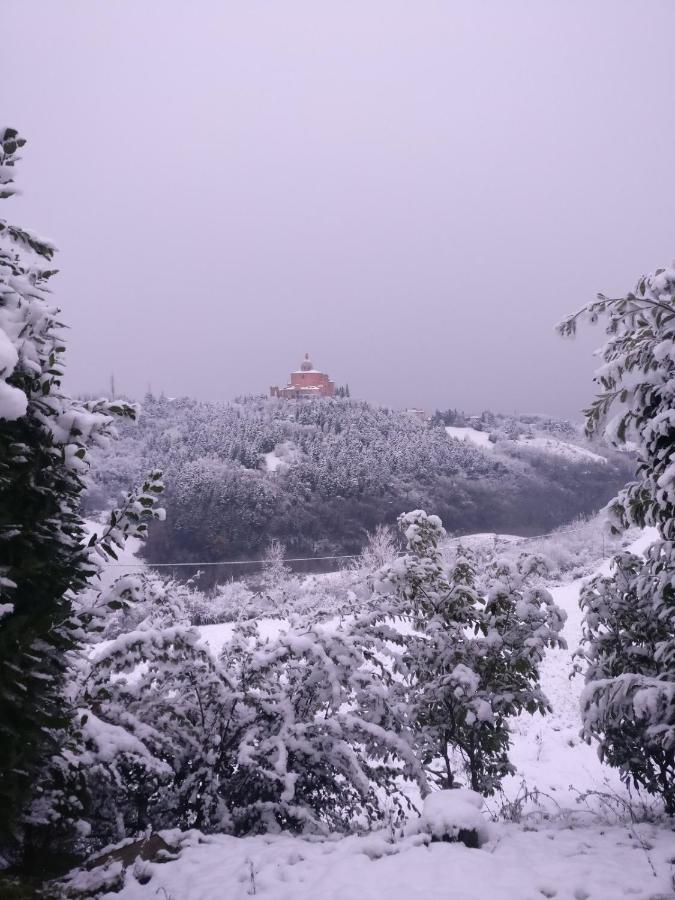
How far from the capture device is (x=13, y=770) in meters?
2.10

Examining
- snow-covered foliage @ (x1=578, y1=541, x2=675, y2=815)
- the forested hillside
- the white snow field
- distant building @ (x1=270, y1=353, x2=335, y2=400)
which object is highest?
distant building @ (x1=270, y1=353, x2=335, y2=400)

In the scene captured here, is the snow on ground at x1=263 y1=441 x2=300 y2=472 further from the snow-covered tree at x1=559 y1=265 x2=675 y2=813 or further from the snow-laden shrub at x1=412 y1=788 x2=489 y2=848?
the snow-laden shrub at x1=412 y1=788 x2=489 y2=848

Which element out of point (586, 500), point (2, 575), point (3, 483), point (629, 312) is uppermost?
point (586, 500)

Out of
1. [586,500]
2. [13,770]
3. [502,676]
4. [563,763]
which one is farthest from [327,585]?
[586,500]

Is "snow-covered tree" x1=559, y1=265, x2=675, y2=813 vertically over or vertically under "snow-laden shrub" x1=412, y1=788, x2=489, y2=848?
over

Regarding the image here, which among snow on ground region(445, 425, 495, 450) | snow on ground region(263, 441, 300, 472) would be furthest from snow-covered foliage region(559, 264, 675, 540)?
snow on ground region(445, 425, 495, 450)

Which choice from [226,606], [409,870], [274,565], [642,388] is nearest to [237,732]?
[409,870]

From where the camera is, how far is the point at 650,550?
13.7 ft

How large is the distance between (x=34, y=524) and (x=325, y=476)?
196 feet

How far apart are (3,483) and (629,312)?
385 centimetres

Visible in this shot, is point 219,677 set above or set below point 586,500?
below

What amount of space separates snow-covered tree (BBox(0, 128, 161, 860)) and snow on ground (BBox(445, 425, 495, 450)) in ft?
277

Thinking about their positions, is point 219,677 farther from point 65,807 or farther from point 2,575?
point 2,575

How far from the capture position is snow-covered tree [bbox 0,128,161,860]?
6.88ft
